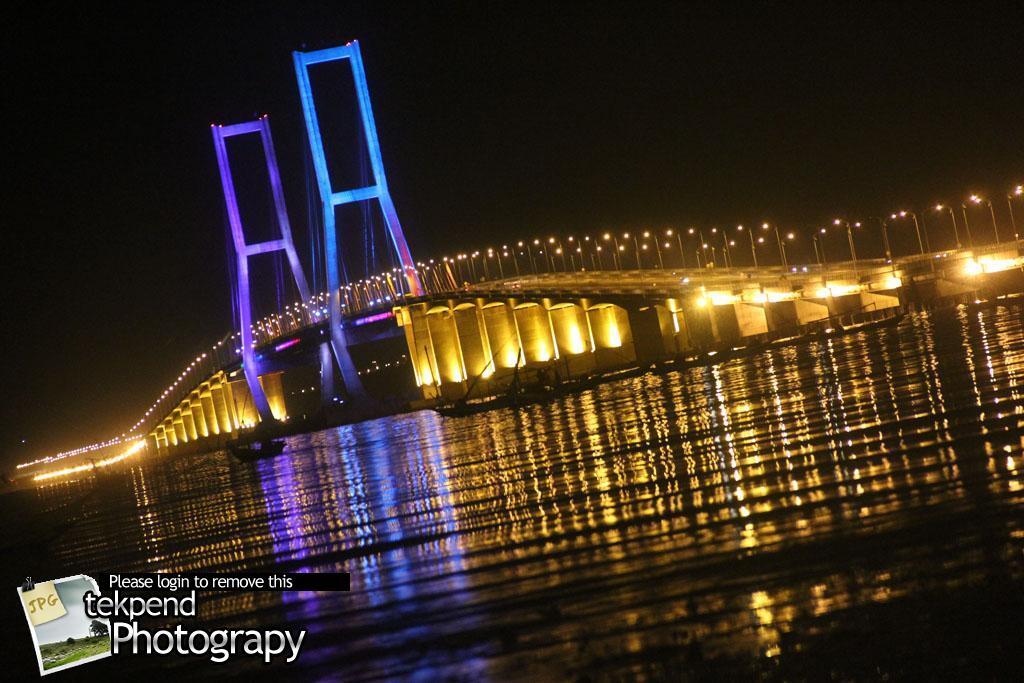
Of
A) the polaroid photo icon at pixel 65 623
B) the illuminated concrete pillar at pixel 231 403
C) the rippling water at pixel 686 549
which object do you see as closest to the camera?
the rippling water at pixel 686 549

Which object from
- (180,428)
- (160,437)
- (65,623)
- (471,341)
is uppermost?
(471,341)

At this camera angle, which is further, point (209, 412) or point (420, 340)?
point (209, 412)

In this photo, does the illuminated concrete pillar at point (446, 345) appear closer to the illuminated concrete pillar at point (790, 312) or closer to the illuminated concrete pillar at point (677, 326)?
the illuminated concrete pillar at point (677, 326)

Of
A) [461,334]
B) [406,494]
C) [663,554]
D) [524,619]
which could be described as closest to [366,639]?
[524,619]

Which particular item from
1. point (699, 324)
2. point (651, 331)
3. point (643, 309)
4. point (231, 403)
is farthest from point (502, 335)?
point (231, 403)

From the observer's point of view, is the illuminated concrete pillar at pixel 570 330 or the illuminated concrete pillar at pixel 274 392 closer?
the illuminated concrete pillar at pixel 570 330

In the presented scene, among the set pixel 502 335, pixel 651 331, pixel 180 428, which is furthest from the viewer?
pixel 180 428

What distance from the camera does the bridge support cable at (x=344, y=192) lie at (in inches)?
2366

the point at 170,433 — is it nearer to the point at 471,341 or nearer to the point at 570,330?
the point at 471,341

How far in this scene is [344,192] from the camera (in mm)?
61125

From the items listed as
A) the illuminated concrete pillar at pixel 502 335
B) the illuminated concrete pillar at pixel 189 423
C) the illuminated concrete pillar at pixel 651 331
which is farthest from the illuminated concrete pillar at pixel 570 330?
the illuminated concrete pillar at pixel 189 423

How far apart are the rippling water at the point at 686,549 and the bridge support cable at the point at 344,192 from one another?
41382 mm

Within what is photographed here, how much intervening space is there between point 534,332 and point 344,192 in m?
13.6

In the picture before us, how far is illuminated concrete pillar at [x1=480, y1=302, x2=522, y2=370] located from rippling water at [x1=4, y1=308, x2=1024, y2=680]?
159 ft
